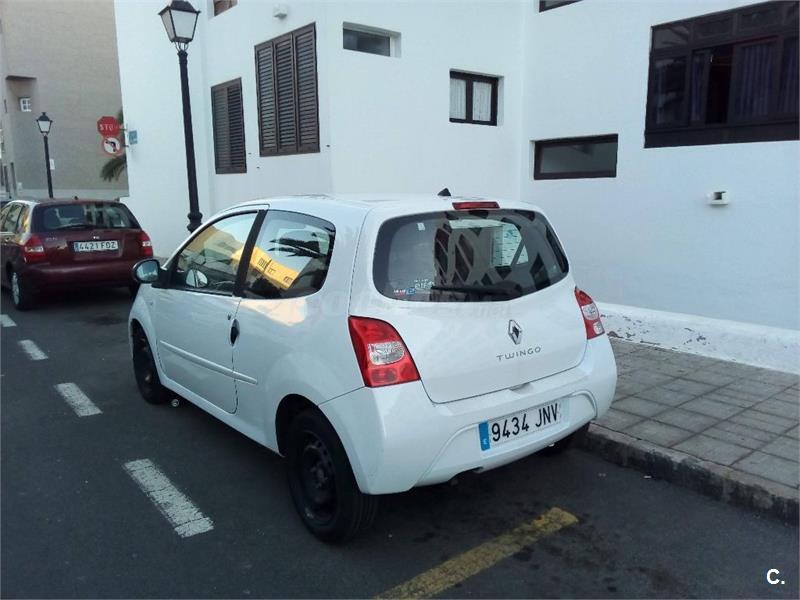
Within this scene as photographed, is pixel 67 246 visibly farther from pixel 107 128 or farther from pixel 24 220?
pixel 107 128

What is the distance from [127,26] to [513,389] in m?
14.6

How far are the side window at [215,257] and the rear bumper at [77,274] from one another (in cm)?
499

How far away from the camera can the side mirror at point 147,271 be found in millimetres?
4570

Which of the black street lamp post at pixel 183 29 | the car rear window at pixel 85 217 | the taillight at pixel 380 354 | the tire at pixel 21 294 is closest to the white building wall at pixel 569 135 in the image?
the black street lamp post at pixel 183 29

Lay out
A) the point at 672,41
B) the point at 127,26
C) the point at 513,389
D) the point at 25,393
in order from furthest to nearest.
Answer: the point at 127,26 → the point at 672,41 → the point at 25,393 → the point at 513,389

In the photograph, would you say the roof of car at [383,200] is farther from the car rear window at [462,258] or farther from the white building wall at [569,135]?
the white building wall at [569,135]

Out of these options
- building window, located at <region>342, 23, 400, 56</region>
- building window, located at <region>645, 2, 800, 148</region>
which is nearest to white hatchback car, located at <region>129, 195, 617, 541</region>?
building window, located at <region>645, 2, 800, 148</region>

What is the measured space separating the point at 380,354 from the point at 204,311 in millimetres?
1709

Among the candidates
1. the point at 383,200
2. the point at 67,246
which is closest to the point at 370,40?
the point at 67,246

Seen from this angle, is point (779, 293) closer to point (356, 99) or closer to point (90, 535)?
point (356, 99)

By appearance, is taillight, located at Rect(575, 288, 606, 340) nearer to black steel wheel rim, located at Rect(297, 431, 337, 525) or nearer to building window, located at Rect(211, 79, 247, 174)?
black steel wheel rim, located at Rect(297, 431, 337, 525)

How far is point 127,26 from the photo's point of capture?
14078 mm

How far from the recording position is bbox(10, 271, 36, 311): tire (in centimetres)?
882

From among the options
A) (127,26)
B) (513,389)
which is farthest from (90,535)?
(127,26)
